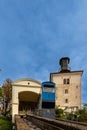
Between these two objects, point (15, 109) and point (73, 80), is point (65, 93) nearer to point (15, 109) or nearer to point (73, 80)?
point (73, 80)

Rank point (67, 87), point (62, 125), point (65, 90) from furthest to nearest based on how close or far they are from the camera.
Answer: point (65, 90) < point (67, 87) < point (62, 125)

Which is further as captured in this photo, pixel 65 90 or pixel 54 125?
pixel 65 90

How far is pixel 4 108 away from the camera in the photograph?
1725 inches

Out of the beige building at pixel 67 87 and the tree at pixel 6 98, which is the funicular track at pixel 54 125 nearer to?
the beige building at pixel 67 87

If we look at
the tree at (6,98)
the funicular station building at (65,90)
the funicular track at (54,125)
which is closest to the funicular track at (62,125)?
the funicular track at (54,125)

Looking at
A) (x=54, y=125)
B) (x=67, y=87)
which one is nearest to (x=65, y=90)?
(x=67, y=87)

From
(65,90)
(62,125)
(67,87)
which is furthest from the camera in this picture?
(65,90)

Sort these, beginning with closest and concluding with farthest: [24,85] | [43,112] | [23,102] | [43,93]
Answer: [43,112] < [43,93] < [24,85] < [23,102]

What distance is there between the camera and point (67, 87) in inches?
1705

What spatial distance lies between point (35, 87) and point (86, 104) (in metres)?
7.63

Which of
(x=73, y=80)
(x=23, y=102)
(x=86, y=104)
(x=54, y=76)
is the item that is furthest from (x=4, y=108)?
(x=86, y=104)

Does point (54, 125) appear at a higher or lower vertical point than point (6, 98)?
lower

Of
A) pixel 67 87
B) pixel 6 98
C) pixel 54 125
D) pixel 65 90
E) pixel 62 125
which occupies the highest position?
pixel 67 87

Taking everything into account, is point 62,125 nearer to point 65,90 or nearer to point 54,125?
point 54,125
